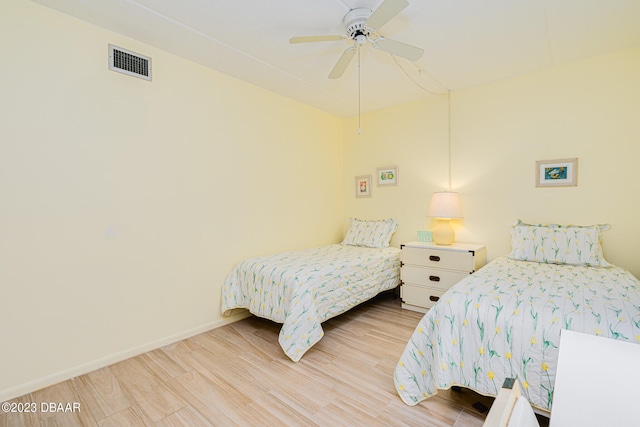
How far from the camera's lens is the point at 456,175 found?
3334 millimetres

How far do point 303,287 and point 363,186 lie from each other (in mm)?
2128

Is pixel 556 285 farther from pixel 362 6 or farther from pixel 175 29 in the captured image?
pixel 175 29

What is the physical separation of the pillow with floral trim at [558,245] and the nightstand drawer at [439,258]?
15.0 inches

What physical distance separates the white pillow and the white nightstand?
452mm

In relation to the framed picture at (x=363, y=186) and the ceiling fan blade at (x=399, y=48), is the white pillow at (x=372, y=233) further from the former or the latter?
the ceiling fan blade at (x=399, y=48)

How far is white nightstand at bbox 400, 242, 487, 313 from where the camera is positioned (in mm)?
2881

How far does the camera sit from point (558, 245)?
2545 mm

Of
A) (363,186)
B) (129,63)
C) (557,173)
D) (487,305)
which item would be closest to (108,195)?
(129,63)

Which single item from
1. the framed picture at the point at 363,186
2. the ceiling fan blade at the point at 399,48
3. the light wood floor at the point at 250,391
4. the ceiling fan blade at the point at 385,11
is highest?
the ceiling fan blade at the point at 385,11

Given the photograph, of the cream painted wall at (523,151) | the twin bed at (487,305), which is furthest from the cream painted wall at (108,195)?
the cream painted wall at (523,151)

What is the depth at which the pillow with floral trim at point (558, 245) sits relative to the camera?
2.42m

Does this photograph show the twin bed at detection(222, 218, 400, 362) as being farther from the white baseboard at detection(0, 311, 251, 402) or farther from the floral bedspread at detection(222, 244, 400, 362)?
the white baseboard at detection(0, 311, 251, 402)

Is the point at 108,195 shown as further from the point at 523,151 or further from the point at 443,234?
the point at 523,151

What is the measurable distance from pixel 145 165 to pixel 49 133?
577mm
